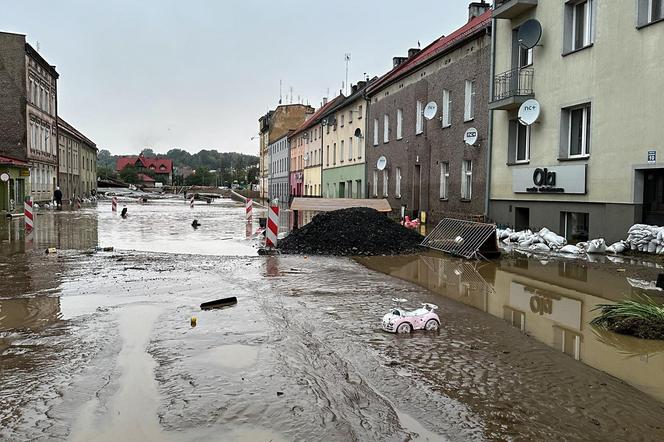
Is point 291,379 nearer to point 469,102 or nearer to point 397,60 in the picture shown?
point 469,102

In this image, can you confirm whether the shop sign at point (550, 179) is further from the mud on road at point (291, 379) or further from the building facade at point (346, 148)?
the building facade at point (346, 148)

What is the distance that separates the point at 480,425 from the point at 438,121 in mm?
24480

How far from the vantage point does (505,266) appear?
12.8 m

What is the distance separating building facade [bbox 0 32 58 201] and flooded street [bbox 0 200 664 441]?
3699 centimetres

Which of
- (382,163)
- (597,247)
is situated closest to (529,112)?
(597,247)

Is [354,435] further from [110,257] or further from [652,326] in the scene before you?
[110,257]

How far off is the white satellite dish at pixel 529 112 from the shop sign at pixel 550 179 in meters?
1.60

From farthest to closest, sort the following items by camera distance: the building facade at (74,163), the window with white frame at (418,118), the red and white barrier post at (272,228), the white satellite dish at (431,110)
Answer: the building facade at (74,163), the window with white frame at (418,118), the white satellite dish at (431,110), the red and white barrier post at (272,228)

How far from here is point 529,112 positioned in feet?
61.5

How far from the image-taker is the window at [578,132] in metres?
17.2

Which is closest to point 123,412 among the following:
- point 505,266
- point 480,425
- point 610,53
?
point 480,425

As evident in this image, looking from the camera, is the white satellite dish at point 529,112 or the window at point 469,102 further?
the window at point 469,102

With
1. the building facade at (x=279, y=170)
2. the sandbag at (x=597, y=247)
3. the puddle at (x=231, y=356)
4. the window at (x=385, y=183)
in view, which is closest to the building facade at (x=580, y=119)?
the sandbag at (x=597, y=247)

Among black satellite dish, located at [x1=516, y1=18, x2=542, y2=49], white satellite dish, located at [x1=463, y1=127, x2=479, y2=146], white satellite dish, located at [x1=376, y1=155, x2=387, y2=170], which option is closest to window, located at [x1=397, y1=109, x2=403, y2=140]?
white satellite dish, located at [x1=376, y1=155, x2=387, y2=170]
